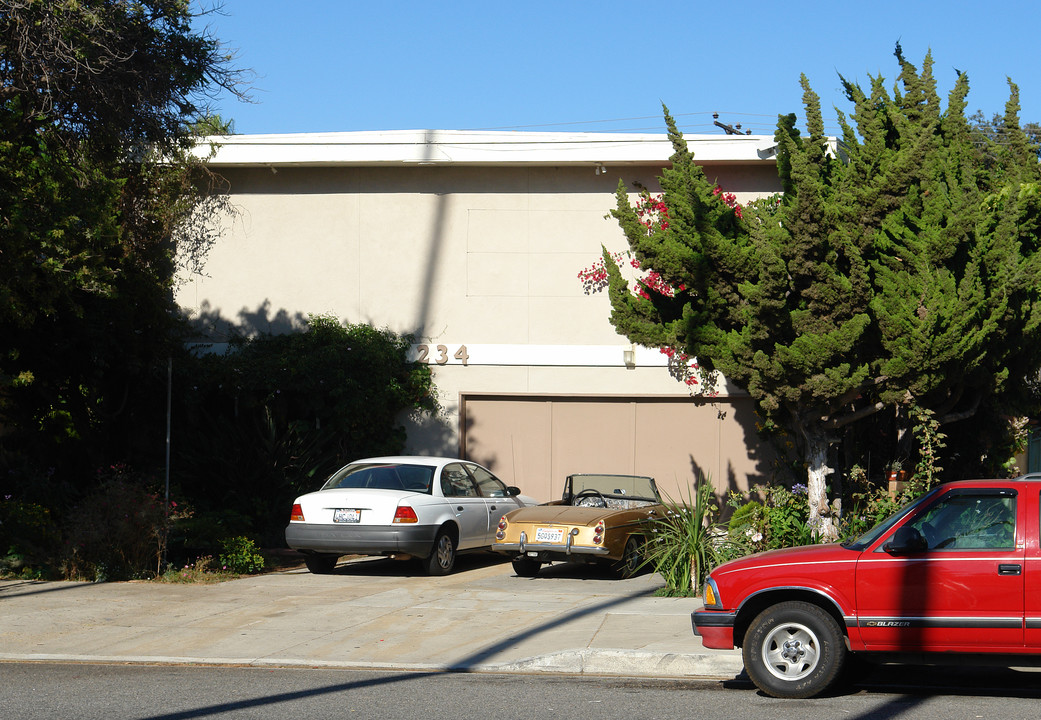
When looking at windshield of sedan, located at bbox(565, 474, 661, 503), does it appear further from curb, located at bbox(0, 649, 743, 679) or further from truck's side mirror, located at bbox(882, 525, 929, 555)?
truck's side mirror, located at bbox(882, 525, 929, 555)

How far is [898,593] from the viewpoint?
727 cm

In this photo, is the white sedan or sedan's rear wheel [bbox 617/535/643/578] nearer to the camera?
the white sedan

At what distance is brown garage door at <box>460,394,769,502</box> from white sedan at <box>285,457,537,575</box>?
3.93m

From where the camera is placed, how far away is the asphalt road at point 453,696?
6.97 metres

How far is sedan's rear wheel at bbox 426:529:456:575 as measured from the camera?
13641mm

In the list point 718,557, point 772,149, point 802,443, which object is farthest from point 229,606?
point 772,149

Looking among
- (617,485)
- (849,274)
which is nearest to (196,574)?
Result: (617,485)

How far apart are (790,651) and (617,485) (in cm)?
718

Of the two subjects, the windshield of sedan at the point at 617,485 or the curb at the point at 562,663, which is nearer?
the curb at the point at 562,663

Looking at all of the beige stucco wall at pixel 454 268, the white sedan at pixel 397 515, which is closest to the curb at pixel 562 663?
the white sedan at pixel 397 515

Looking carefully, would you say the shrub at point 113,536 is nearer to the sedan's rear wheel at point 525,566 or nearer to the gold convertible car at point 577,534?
the gold convertible car at point 577,534

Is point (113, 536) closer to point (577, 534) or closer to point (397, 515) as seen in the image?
point (397, 515)

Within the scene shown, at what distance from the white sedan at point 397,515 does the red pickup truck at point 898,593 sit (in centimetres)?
600

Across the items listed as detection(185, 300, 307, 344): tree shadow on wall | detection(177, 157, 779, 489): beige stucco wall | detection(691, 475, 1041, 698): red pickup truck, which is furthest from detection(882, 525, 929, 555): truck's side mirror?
detection(185, 300, 307, 344): tree shadow on wall
